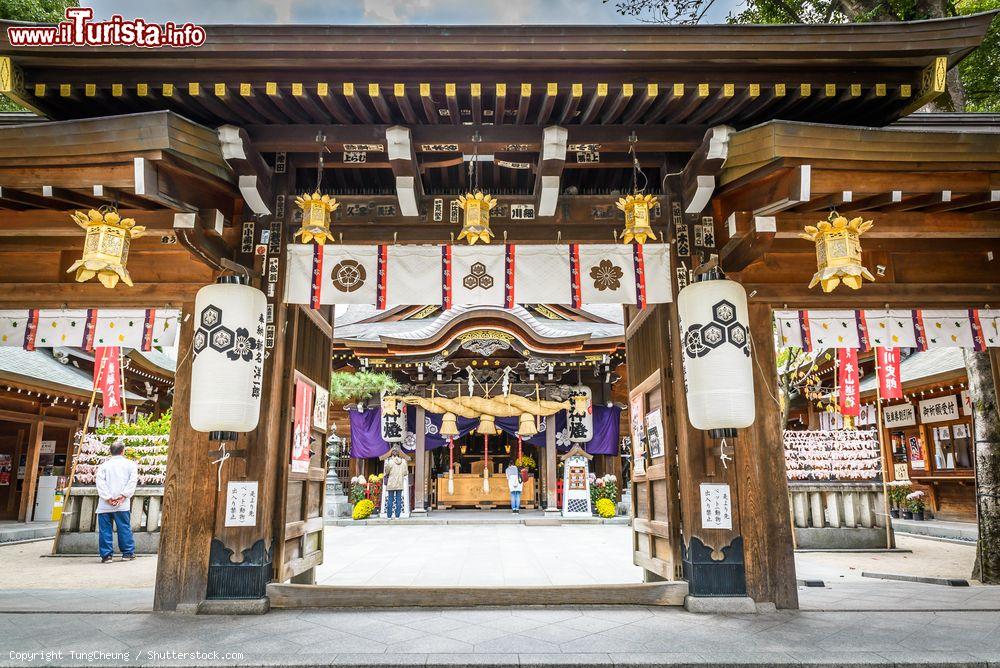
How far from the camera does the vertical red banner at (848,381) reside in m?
10.4

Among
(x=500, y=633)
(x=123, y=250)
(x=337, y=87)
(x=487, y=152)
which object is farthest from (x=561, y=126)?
(x=500, y=633)

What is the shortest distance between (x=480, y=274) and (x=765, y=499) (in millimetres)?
3386

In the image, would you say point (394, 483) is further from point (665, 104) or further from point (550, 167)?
point (665, 104)

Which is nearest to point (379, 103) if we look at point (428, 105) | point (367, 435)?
point (428, 105)

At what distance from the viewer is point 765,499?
5402 mm

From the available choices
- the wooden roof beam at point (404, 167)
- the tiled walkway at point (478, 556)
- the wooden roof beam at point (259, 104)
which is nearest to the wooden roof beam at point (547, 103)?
the wooden roof beam at point (404, 167)

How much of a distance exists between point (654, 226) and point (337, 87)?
10.6 ft

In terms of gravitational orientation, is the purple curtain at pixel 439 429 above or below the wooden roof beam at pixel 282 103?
below

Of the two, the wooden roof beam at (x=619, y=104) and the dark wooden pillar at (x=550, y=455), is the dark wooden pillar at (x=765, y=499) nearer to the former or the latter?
the wooden roof beam at (x=619, y=104)

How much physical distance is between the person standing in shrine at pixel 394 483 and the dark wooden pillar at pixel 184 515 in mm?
9943

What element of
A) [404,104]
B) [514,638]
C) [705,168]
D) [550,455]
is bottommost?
[514,638]

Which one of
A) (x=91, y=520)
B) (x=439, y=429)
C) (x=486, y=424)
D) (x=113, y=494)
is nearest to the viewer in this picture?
(x=113, y=494)

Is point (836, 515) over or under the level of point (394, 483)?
under

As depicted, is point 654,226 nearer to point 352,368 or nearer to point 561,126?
point 561,126
